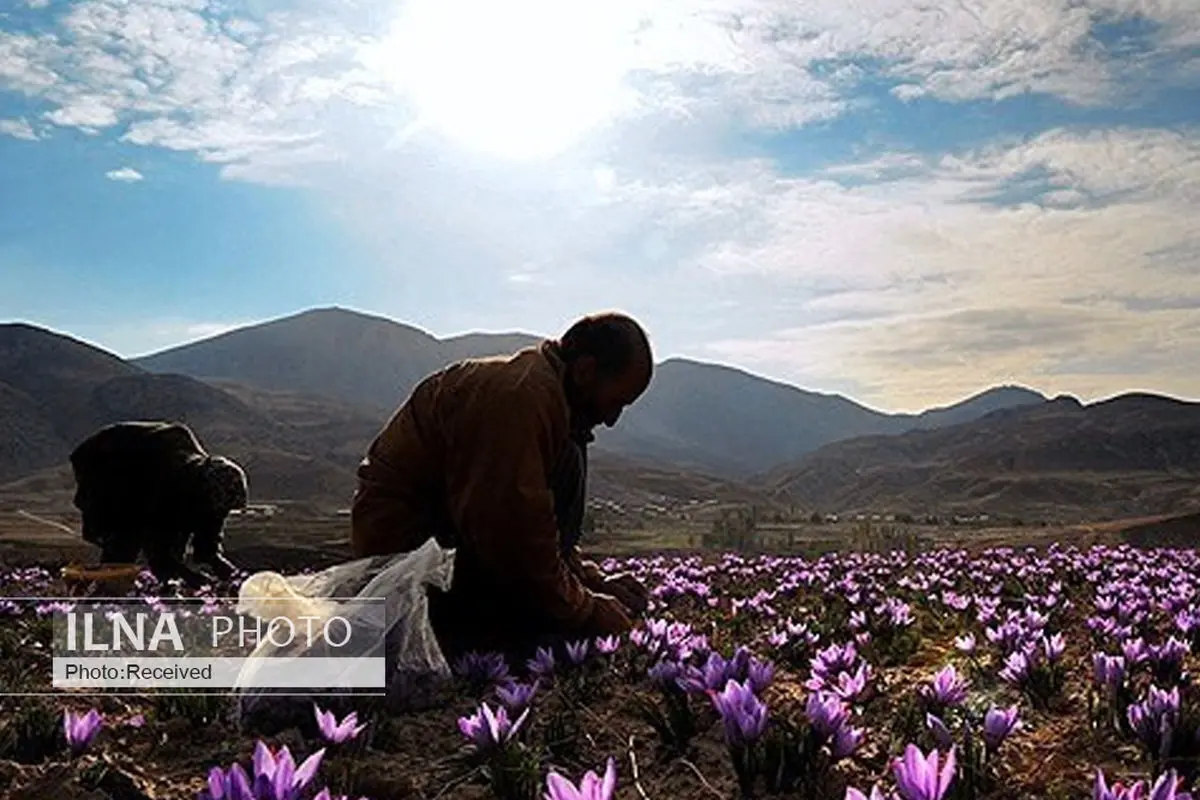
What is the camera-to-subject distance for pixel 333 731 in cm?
301

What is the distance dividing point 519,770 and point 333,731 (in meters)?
0.61

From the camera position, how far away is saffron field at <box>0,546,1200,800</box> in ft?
9.12

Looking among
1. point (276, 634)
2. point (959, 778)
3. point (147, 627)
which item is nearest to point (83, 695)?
point (276, 634)

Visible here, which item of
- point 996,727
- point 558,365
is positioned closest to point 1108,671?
point 996,727

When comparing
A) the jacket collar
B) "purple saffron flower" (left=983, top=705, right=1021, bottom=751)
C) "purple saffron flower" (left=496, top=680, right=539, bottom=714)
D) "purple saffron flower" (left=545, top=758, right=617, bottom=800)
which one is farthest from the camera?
the jacket collar

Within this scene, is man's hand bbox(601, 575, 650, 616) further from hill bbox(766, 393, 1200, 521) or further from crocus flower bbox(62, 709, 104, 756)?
hill bbox(766, 393, 1200, 521)

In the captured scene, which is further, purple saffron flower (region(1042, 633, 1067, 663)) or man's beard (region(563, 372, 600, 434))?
man's beard (region(563, 372, 600, 434))

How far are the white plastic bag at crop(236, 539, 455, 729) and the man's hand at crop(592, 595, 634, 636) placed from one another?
2.20 feet

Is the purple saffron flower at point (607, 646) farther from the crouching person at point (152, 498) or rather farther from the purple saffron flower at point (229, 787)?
the crouching person at point (152, 498)

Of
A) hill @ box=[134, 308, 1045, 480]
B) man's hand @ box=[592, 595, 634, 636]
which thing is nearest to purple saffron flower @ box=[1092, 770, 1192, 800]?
man's hand @ box=[592, 595, 634, 636]

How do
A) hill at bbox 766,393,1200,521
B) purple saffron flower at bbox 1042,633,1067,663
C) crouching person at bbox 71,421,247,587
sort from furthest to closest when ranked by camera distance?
1. hill at bbox 766,393,1200,521
2. crouching person at bbox 71,421,247,587
3. purple saffron flower at bbox 1042,633,1067,663

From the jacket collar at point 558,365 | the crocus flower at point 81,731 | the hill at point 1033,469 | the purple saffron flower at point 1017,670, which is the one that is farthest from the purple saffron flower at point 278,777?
the hill at point 1033,469

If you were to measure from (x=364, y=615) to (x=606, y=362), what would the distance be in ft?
4.64

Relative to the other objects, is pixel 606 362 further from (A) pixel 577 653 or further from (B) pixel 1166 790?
(B) pixel 1166 790
